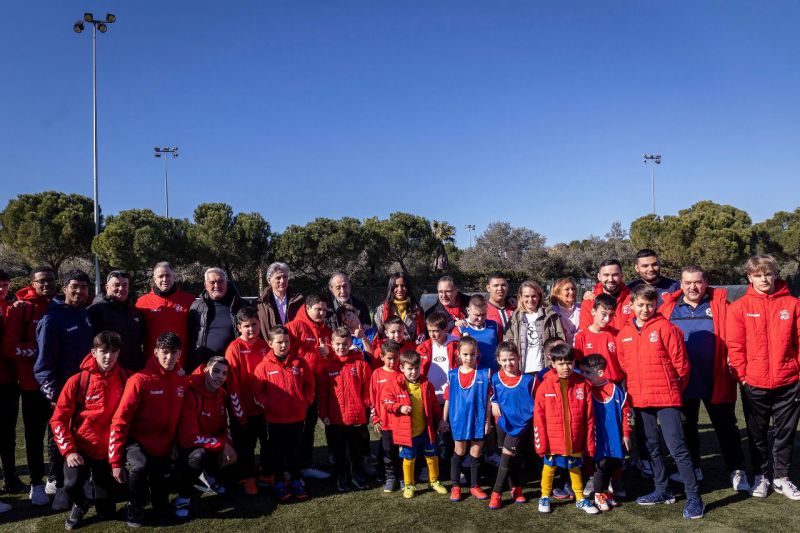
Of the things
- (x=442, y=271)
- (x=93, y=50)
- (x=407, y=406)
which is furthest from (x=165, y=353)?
(x=442, y=271)

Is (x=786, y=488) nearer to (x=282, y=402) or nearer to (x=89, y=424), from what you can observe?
(x=282, y=402)

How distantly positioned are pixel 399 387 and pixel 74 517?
8.42 feet

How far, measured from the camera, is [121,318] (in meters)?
4.80

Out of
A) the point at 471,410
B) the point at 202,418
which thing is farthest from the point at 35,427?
the point at 471,410

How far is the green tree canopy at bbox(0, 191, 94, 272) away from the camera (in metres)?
29.4

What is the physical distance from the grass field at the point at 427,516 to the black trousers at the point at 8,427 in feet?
0.93

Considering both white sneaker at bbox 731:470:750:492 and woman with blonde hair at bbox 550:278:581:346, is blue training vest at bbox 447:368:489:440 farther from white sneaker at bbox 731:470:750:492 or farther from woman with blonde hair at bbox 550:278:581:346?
white sneaker at bbox 731:470:750:492

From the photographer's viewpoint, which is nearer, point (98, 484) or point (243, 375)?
point (98, 484)

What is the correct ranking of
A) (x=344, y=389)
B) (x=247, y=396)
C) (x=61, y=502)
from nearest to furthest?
1. (x=61, y=502)
2. (x=247, y=396)
3. (x=344, y=389)

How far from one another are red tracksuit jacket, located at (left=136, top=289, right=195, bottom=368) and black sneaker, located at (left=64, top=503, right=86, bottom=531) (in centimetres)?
135

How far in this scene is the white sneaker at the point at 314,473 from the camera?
5.05 meters

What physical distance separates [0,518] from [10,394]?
3.42ft

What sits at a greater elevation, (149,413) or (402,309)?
(402,309)

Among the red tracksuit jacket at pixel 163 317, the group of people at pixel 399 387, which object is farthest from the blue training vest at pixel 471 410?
the red tracksuit jacket at pixel 163 317
